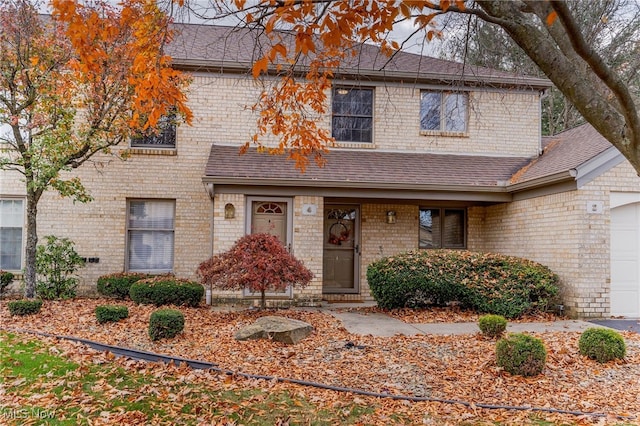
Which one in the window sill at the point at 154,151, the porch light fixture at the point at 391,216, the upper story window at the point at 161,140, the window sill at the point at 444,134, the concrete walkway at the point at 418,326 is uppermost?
the window sill at the point at 444,134

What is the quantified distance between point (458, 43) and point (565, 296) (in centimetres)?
592

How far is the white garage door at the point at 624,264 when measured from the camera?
9.27 meters

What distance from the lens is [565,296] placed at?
9.23 meters

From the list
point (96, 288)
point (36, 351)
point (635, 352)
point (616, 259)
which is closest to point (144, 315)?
point (36, 351)

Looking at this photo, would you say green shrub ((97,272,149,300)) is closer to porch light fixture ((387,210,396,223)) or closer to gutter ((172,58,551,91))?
gutter ((172,58,551,91))

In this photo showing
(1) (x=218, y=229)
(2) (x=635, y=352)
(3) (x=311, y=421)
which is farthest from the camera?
(1) (x=218, y=229)

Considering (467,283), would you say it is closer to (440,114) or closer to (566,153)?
(566,153)

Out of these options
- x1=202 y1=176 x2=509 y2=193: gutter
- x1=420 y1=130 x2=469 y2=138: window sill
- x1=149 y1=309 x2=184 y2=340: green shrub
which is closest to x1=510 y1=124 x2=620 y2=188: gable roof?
x1=202 y1=176 x2=509 y2=193: gutter

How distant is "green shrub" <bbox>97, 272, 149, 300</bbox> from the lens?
33.7 feet

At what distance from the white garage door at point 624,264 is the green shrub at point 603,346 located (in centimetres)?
413

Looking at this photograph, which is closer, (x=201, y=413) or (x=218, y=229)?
(x=201, y=413)

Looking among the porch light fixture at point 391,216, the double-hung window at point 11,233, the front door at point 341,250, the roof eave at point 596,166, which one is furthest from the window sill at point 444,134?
the double-hung window at point 11,233

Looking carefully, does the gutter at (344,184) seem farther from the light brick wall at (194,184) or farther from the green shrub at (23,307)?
the green shrub at (23,307)

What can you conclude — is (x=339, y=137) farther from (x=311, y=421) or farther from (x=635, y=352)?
(x=311, y=421)
